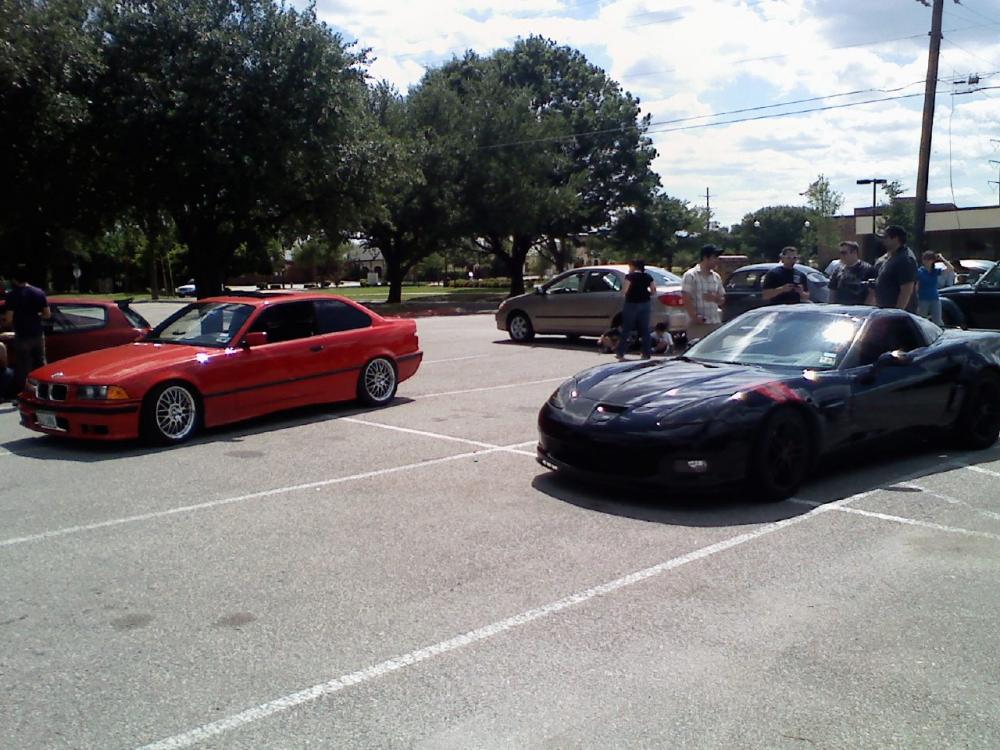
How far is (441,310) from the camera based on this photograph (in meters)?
39.1

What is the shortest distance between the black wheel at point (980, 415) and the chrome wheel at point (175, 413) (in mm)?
6876

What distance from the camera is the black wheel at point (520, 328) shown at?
19328mm

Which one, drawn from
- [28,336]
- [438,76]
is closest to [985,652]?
[28,336]

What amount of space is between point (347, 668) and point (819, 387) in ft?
14.3

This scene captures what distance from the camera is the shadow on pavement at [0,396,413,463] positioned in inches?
351

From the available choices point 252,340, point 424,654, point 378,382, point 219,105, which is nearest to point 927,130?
point 219,105

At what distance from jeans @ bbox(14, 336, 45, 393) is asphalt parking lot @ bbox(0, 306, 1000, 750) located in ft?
12.9

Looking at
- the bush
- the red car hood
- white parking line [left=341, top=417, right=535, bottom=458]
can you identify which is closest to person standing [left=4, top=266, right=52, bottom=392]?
the red car hood

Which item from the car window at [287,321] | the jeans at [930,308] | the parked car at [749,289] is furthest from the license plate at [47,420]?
the parked car at [749,289]

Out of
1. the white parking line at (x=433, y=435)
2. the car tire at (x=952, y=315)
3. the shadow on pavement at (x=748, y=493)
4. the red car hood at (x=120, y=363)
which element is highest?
the red car hood at (x=120, y=363)

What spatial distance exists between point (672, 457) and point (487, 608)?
6.93 ft

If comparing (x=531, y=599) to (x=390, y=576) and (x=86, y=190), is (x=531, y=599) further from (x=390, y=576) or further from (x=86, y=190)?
(x=86, y=190)

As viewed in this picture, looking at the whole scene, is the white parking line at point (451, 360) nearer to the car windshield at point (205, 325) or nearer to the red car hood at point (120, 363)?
the car windshield at point (205, 325)

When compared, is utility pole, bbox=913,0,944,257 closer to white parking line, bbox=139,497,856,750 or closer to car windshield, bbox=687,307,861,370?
car windshield, bbox=687,307,861,370
